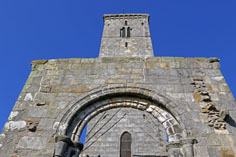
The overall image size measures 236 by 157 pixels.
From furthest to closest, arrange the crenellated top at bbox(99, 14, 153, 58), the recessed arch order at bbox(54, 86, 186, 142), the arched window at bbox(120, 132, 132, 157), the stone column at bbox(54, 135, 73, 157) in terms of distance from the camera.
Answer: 1. the crenellated top at bbox(99, 14, 153, 58)
2. the arched window at bbox(120, 132, 132, 157)
3. the recessed arch order at bbox(54, 86, 186, 142)
4. the stone column at bbox(54, 135, 73, 157)

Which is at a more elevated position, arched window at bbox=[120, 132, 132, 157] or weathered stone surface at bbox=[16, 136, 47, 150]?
arched window at bbox=[120, 132, 132, 157]

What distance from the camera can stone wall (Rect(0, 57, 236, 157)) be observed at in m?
4.19

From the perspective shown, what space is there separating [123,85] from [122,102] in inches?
16.0

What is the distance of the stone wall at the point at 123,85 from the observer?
4.19 metres

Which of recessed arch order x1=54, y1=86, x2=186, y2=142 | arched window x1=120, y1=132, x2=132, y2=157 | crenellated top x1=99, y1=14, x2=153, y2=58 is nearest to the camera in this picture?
recessed arch order x1=54, y1=86, x2=186, y2=142


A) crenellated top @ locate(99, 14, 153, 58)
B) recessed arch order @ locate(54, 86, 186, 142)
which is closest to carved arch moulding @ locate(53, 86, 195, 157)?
recessed arch order @ locate(54, 86, 186, 142)

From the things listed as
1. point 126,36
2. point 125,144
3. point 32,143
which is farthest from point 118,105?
point 126,36

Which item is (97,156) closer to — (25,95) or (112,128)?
(112,128)

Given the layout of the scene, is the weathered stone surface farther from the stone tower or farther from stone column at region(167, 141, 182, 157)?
stone column at region(167, 141, 182, 157)

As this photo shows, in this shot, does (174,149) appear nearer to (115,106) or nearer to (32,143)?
(115,106)

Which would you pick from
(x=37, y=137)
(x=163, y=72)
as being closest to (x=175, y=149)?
(x=163, y=72)

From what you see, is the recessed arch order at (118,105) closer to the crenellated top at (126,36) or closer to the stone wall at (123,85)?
the stone wall at (123,85)

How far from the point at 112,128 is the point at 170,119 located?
6.93m

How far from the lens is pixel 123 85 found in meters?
5.06
